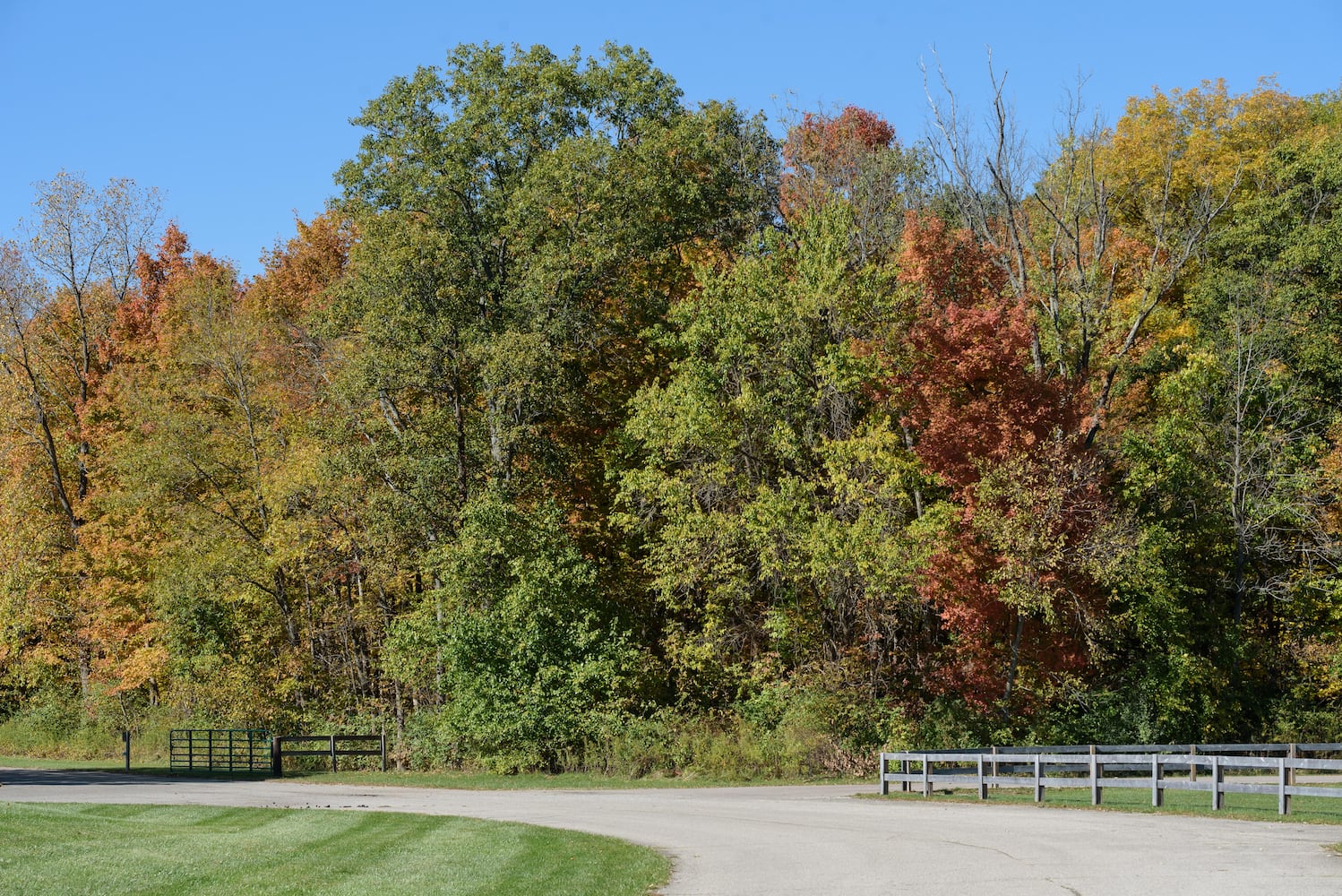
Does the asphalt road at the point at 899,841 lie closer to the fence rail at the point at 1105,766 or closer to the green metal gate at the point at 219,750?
the fence rail at the point at 1105,766

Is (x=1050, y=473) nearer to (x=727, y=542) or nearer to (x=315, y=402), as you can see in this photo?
(x=727, y=542)

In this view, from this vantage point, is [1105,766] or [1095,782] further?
[1105,766]

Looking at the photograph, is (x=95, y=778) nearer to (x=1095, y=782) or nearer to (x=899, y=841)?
(x=899, y=841)

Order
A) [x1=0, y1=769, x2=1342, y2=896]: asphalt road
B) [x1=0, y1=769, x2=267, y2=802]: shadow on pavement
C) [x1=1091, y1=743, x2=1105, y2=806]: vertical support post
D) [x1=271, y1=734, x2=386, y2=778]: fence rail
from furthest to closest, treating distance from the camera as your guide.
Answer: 1. [x1=271, y1=734, x2=386, y2=778]: fence rail
2. [x1=0, y1=769, x2=267, y2=802]: shadow on pavement
3. [x1=1091, y1=743, x2=1105, y2=806]: vertical support post
4. [x1=0, y1=769, x2=1342, y2=896]: asphalt road

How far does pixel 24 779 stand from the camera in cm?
3186

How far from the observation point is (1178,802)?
2178cm

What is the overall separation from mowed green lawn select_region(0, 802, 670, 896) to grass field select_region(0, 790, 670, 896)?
0.02 m

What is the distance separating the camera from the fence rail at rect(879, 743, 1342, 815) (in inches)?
743

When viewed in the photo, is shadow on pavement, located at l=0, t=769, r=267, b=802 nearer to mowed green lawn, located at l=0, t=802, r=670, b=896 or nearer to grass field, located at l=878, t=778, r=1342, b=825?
mowed green lawn, located at l=0, t=802, r=670, b=896

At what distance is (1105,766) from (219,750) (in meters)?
25.3

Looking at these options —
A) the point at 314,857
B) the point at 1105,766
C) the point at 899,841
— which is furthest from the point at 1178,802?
the point at 314,857

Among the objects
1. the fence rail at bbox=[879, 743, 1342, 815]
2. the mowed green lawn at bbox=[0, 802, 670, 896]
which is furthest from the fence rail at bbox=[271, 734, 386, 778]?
the fence rail at bbox=[879, 743, 1342, 815]

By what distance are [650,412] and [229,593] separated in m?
16.3

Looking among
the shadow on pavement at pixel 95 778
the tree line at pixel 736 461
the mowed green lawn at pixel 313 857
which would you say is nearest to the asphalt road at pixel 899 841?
the mowed green lawn at pixel 313 857
